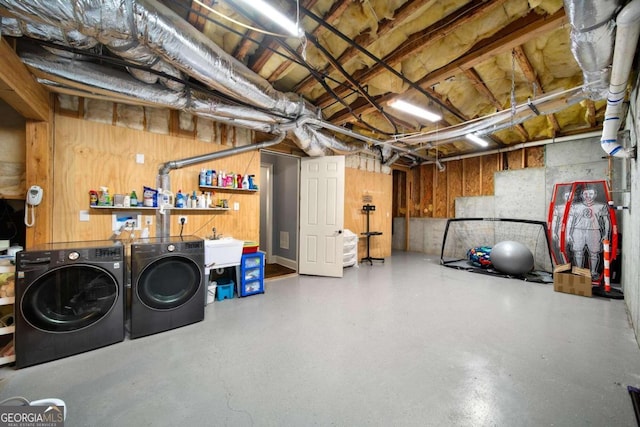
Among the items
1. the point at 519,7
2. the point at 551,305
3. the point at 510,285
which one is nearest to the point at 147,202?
the point at 519,7

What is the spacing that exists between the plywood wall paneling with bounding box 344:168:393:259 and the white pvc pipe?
153 inches

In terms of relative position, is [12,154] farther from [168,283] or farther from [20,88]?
[168,283]

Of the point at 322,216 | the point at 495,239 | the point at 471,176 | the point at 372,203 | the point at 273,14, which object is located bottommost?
the point at 495,239

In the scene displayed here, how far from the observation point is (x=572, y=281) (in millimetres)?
3643

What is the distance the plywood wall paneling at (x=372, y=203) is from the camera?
579 cm

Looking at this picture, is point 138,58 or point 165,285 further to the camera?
point 165,285

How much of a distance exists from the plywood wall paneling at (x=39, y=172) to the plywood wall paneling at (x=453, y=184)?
298 inches

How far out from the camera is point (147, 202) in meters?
2.95

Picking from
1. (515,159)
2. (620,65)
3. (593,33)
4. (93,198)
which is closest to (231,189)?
(93,198)

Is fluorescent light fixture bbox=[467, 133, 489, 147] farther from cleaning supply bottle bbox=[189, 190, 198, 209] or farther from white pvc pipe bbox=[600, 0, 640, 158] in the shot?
cleaning supply bottle bbox=[189, 190, 198, 209]

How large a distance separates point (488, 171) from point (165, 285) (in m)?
6.93

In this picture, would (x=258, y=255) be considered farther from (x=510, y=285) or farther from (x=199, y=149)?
(x=510, y=285)

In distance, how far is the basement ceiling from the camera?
78.3 inches

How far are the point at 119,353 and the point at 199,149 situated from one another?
2.55 meters
